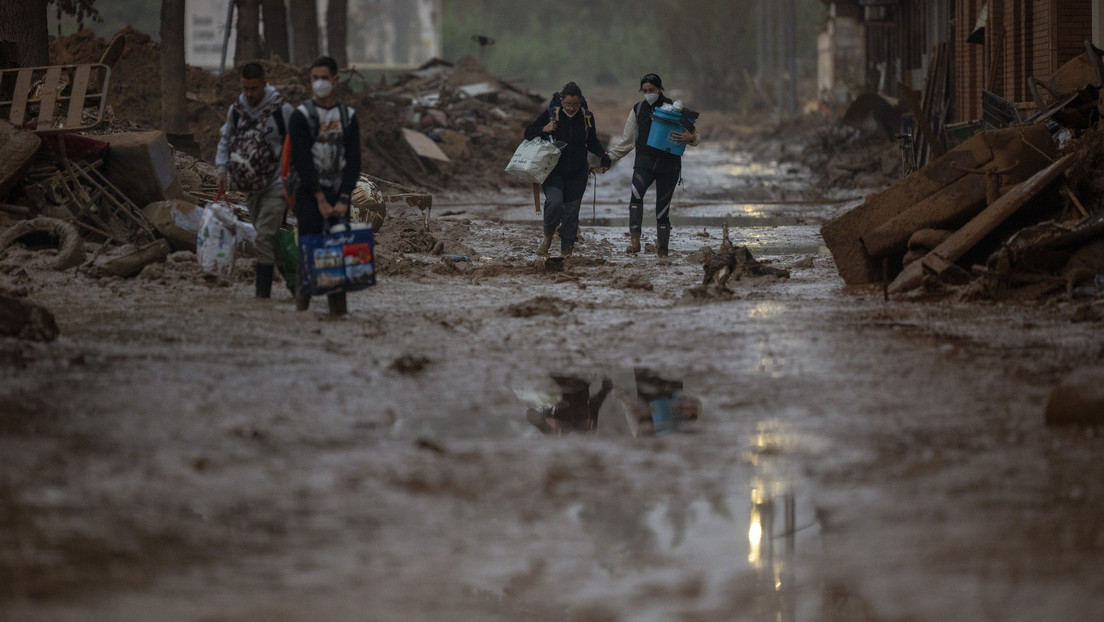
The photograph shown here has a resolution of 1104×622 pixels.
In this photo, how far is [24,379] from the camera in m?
6.67

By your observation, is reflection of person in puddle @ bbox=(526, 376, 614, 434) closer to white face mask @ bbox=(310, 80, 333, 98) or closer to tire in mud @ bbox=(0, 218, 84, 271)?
white face mask @ bbox=(310, 80, 333, 98)

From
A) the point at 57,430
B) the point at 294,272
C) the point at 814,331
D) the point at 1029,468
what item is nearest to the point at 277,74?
the point at 294,272

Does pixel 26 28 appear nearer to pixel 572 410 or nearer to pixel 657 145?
pixel 657 145

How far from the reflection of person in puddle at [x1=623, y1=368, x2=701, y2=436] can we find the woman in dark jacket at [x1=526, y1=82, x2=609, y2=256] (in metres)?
5.78

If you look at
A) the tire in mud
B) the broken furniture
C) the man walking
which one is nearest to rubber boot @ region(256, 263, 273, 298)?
the man walking

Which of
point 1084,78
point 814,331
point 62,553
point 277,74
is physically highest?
point 277,74

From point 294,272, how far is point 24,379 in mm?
3252

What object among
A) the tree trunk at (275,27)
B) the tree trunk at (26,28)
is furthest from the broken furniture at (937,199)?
the tree trunk at (275,27)

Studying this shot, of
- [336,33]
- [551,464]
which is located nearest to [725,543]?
[551,464]

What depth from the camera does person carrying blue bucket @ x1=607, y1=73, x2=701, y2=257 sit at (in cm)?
1314

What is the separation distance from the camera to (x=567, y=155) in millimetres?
12773

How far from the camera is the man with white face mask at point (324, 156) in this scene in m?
8.77

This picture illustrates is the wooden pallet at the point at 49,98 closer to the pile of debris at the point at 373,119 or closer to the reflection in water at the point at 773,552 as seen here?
the pile of debris at the point at 373,119

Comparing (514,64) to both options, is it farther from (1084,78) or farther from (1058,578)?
(1058,578)
